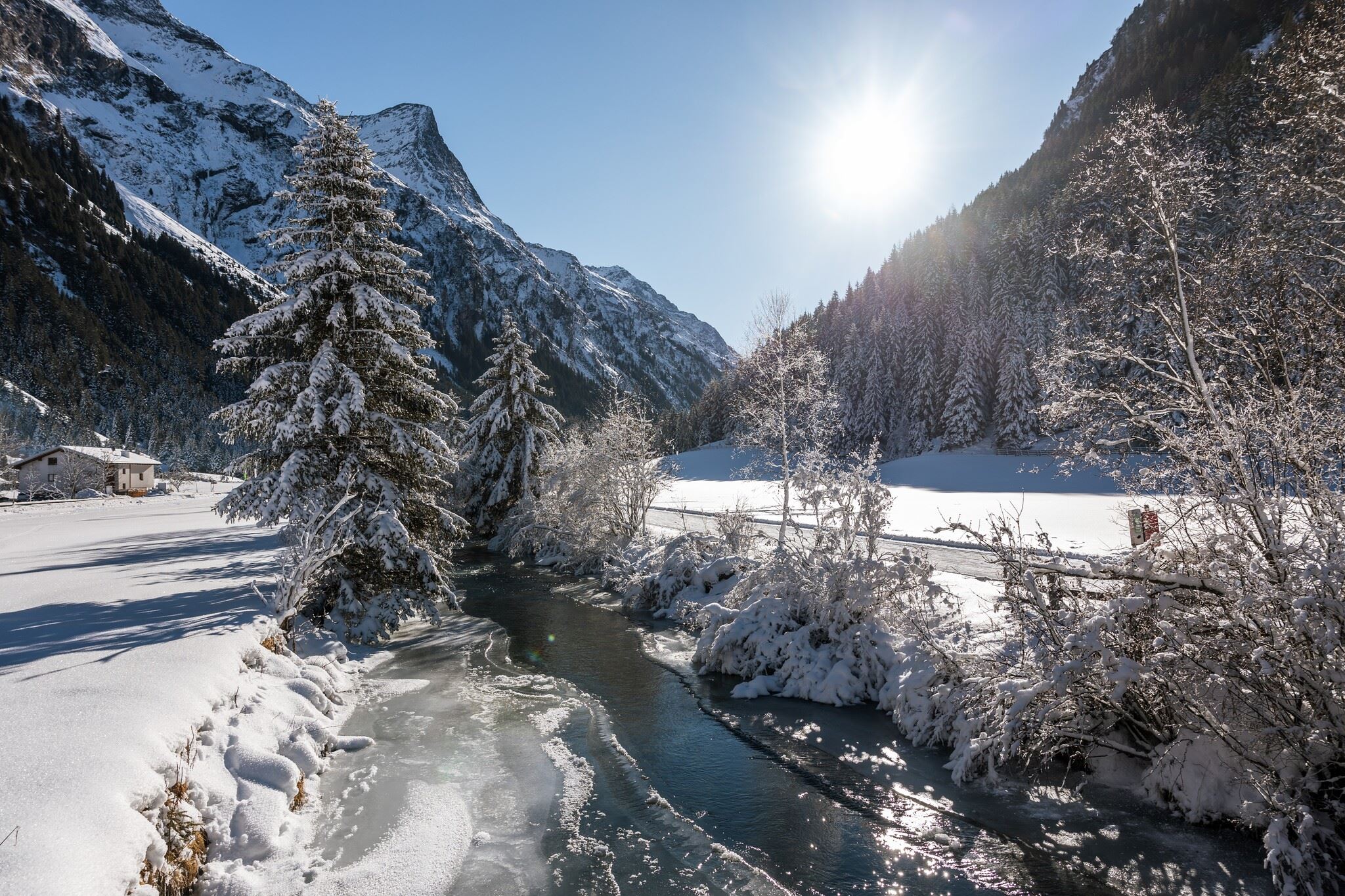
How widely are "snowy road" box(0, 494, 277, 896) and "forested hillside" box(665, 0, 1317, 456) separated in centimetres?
3808

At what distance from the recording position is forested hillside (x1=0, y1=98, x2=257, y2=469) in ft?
320

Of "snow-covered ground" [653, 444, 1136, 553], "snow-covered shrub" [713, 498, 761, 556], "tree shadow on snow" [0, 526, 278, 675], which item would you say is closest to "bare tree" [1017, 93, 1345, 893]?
"snow-covered ground" [653, 444, 1136, 553]

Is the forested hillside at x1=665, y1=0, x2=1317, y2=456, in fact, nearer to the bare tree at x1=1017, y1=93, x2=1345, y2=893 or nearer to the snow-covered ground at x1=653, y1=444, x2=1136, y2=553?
the snow-covered ground at x1=653, y1=444, x2=1136, y2=553

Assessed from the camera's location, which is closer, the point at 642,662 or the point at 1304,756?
the point at 1304,756

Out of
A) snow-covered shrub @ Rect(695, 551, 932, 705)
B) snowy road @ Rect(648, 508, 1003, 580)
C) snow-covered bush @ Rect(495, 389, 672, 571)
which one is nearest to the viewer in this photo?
snow-covered shrub @ Rect(695, 551, 932, 705)

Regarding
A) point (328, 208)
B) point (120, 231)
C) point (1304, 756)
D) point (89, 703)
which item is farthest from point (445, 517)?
point (120, 231)

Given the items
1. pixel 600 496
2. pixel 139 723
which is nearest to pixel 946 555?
pixel 600 496

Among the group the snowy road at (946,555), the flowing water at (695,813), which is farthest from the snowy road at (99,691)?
the snowy road at (946,555)

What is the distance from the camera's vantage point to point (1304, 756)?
5215 mm

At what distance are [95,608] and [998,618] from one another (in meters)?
14.6

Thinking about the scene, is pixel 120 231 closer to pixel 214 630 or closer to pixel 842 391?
pixel 842 391

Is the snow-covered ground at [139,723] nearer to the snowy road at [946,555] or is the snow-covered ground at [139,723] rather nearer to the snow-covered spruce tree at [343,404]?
the snow-covered spruce tree at [343,404]

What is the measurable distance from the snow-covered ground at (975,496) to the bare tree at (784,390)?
154 centimetres

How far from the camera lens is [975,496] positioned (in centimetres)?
3591
